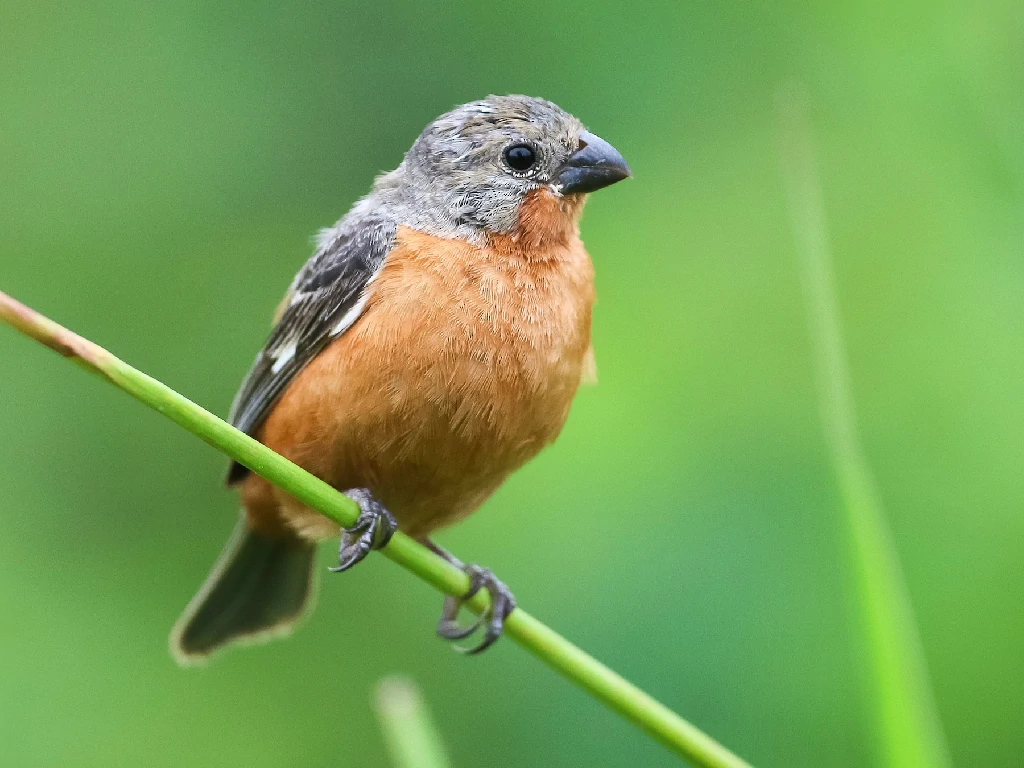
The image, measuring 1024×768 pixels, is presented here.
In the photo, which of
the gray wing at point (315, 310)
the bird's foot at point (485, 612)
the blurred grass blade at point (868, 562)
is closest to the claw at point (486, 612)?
the bird's foot at point (485, 612)

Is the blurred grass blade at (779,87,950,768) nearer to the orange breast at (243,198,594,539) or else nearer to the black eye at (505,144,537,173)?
the orange breast at (243,198,594,539)

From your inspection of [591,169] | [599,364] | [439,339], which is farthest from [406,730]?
[599,364]

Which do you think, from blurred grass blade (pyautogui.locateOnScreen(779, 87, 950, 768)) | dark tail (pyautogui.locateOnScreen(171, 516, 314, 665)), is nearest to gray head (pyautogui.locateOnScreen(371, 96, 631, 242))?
dark tail (pyautogui.locateOnScreen(171, 516, 314, 665))

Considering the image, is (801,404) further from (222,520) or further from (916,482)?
(222,520)

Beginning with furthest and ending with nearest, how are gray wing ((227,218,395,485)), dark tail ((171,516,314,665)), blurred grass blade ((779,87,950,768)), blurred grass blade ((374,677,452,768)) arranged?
dark tail ((171,516,314,665)) → gray wing ((227,218,395,485)) → blurred grass blade ((374,677,452,768)) → blurred grass blade ((779,87,950,768))

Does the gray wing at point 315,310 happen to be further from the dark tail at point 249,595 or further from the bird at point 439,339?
the dark tail at point 249,595

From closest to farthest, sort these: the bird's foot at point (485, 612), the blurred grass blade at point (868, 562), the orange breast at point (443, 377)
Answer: the blurred grass blade at point (868, 562) → the orange breast at point (443, 377) → the bird's foot at point (485, 612)
